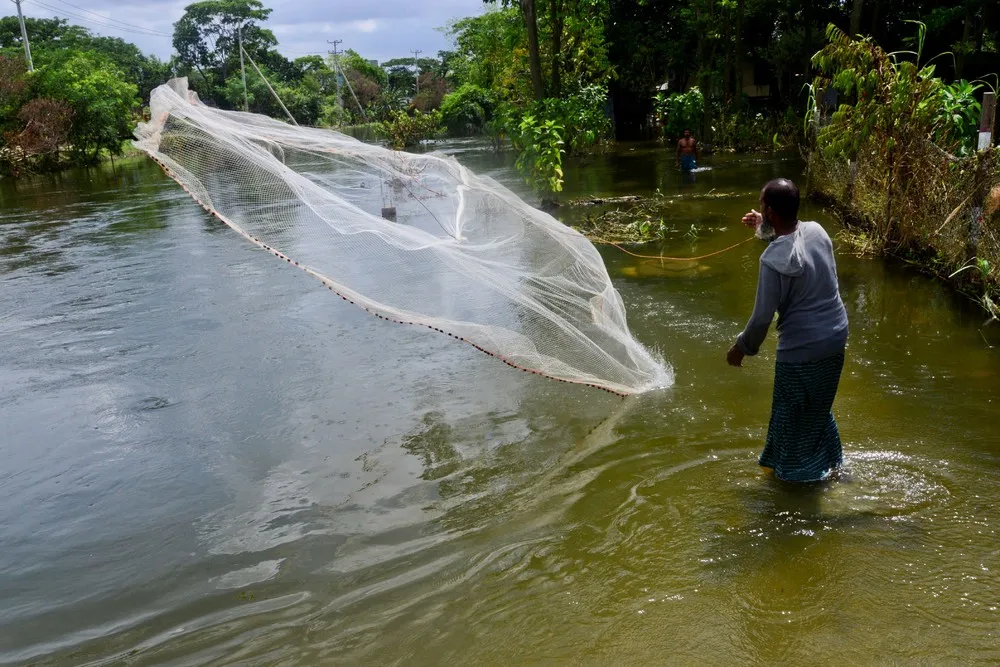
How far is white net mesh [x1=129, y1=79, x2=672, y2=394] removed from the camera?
4250 millimetres

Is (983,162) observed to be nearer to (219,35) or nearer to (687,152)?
(687,152)

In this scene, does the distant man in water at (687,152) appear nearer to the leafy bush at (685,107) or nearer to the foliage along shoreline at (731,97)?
the foliage along shoreline at (731,97)

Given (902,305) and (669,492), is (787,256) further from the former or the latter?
(902,305)

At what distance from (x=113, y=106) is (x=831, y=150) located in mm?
26704

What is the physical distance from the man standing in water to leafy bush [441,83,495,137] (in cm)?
2789

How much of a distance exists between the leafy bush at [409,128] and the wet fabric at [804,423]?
28362 millimetres

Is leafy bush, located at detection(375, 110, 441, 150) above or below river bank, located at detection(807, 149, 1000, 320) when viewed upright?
above

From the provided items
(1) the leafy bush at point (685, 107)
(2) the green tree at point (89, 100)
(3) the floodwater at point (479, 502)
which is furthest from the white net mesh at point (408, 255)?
(2) the green tree at point (89, 100)

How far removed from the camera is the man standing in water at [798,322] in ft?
10.1

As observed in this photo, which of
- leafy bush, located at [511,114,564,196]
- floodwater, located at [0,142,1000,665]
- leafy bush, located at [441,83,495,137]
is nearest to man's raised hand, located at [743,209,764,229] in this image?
floodwater, located at [0,142,1000,665]

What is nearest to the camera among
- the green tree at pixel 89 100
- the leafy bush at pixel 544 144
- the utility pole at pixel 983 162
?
the utility pole at pixel 983 162

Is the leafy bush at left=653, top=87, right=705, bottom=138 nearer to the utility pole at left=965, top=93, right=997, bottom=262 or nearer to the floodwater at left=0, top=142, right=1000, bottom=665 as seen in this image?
A: the floodwater at left=0, top=142, right=1000, bottom=665

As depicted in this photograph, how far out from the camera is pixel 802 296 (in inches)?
123

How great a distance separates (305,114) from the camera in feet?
161
